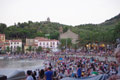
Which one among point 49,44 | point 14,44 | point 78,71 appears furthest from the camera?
point 14,44

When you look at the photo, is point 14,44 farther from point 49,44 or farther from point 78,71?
point 78,71

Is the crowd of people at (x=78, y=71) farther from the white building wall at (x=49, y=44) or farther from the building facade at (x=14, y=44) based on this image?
the building facade at (x=14, y=44)

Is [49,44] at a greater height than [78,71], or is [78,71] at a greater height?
[49,44]

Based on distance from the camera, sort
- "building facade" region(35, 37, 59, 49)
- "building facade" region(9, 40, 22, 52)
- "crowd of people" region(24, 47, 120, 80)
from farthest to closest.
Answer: "building facade" region(9, 40, 22, 52) → "building facade" region(35, 37, 59, 49) → "crowd of people" region(24, 47, 120, 80)

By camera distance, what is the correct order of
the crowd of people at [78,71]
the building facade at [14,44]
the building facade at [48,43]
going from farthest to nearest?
the building facade at [14,44], the building facade at [48,43], the crowd of people at [78,71]

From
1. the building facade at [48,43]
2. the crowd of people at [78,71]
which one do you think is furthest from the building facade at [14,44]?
the crowd of people at [78,71]

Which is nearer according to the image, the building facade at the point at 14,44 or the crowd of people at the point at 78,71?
the crowd of people at the point at 78,71

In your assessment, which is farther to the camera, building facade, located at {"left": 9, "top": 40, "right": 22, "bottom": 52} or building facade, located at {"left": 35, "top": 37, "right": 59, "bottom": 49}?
building facade, located at {"left": 9, "top": 40, "right": 22, "bottom": 52}

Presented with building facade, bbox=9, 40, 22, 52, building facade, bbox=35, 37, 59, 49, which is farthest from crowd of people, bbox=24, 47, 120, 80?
building facade, bbox=9, 40, 22, 52

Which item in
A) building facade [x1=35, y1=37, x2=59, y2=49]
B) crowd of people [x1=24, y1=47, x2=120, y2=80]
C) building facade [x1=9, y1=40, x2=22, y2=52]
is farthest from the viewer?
building facade [x1=9, y1=40, x2=22, y2=52]

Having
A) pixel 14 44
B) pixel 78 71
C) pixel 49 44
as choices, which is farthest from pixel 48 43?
pixel 78 71

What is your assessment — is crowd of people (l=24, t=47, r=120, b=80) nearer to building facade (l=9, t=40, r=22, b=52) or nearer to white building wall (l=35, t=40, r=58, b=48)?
white building wall (l=35, t=40, r=58, b=48)

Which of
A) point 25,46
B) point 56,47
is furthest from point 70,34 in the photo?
point 25,46

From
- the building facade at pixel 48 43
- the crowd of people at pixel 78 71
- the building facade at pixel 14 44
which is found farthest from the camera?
the building facade at pixel 14 44
